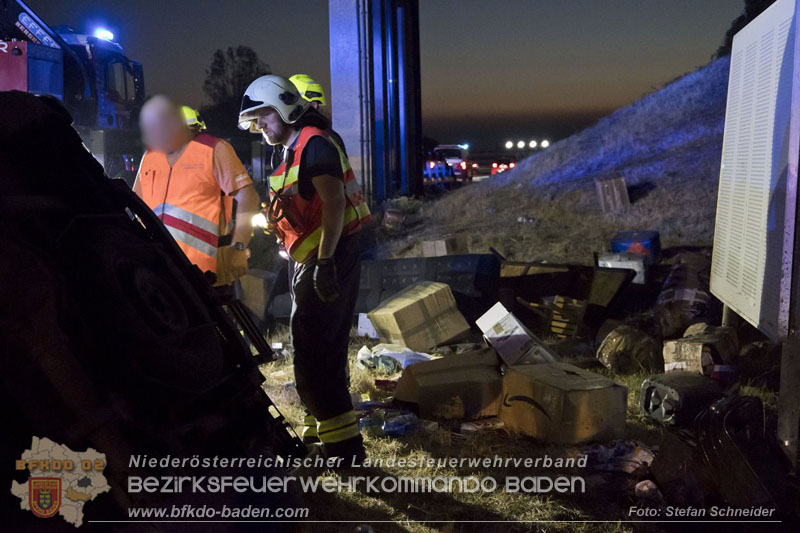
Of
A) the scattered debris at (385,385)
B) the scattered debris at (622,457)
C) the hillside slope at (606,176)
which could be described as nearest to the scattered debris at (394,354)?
the scattered debris at (385,385)

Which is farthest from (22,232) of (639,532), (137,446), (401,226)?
(401,226)

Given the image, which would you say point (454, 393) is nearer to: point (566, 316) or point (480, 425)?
point (480, 425)

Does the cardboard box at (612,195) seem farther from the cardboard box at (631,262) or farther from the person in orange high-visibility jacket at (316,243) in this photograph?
the person in orange high-visibility jacket at (316,243)

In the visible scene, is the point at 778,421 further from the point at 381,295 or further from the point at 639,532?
the point at 381,295

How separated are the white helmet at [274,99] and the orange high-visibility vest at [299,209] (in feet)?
0.38

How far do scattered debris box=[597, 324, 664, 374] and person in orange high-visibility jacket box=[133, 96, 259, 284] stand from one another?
114 inches

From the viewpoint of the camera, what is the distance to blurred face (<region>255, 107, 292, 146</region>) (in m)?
3.77

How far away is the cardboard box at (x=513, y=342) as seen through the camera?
496cm

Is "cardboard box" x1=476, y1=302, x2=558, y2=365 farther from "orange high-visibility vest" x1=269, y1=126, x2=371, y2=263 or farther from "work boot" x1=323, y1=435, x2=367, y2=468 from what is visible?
"orange high-visibility vest" x1=269, y1=126, x2=371, y2=263

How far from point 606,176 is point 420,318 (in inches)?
422

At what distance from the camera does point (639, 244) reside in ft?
28.2

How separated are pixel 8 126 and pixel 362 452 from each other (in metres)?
2.24


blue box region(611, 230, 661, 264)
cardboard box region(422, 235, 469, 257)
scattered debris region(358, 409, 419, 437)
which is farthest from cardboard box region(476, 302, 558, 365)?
blue box region(611, 230, 661, 264)

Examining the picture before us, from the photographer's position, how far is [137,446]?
88.2 inches
